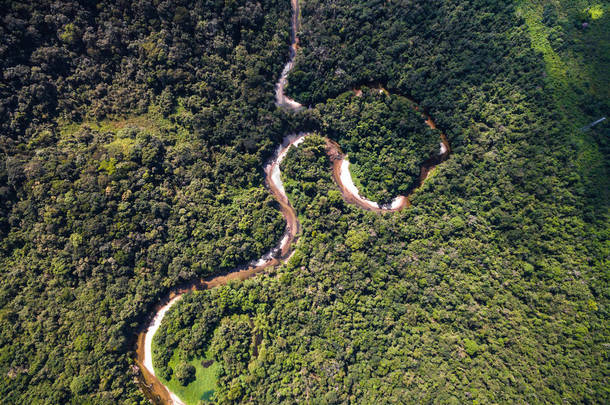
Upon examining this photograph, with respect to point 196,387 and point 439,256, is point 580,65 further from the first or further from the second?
point 196,387

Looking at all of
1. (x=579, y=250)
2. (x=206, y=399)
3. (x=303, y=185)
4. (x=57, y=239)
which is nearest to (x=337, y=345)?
(x=206, y=399)

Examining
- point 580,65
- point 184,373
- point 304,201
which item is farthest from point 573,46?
point 184,373

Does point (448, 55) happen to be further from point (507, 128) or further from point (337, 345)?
point (337, 345)

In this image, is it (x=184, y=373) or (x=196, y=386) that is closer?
(x=184, y=373)

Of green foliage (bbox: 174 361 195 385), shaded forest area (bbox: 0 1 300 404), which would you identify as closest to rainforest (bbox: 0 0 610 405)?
shaded forest area (bbox: 0 1 300 404)

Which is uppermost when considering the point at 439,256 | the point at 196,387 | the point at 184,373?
the point at 439,256

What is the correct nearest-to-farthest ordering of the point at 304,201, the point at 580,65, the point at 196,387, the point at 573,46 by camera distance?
the point at 196,387
the point at 580,65
the point at 573,46
the point at 304,201

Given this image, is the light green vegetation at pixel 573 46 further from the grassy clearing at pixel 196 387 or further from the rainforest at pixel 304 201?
the grassy clearing at pixel 196 387

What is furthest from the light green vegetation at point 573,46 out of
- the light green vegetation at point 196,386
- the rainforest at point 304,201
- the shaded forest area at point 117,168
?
the light green vegetation at point 196,386
